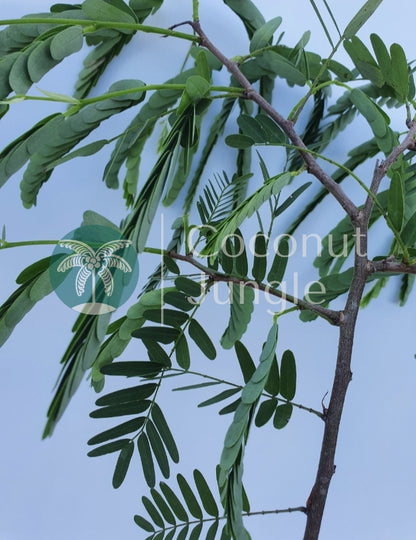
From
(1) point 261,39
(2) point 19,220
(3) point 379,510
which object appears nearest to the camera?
(1) point 261,39

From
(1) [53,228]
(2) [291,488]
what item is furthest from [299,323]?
(1) [53,228]

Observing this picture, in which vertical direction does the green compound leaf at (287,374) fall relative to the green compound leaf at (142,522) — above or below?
above

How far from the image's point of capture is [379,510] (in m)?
1.09

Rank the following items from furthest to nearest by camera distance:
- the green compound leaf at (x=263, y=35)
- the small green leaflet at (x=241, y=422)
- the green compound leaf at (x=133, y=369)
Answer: the green compound leaf at (x=263, y=35) → the green compound leaf at (x=133, y=369) → the small green leaflet at (x=241, y=422)

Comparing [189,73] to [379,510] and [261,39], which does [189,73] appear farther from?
[379,510]

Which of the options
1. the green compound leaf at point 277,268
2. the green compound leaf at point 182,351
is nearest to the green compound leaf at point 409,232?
the green compound leaf at point 277,268

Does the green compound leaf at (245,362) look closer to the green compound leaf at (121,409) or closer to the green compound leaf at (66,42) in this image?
the green compound leaf at (121,409)

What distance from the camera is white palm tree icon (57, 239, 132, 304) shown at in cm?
50

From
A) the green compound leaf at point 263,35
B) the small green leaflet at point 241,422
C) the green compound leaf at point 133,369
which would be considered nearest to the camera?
the small green leaflet at point 241,422

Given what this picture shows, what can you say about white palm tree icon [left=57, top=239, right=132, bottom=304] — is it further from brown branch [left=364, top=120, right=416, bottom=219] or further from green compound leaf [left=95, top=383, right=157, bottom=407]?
brown branch [left=364, top=120, right=416, bottom=219]

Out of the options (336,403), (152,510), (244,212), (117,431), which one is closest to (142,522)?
(152,510)

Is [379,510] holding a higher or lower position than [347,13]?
lower

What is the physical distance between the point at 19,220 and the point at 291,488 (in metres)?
0.57

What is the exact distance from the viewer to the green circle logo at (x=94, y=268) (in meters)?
0.50
